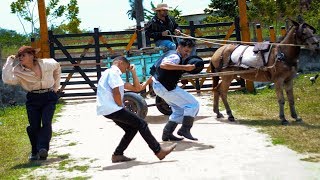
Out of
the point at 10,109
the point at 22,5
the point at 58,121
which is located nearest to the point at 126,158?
the point at 58,121

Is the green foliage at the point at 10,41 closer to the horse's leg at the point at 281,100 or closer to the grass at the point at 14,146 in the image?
the grass at the point at 14,146

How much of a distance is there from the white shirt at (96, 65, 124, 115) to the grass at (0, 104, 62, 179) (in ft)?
4.69

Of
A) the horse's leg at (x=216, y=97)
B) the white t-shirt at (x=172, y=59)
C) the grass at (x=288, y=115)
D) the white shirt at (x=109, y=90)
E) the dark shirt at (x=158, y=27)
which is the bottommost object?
the grass at (x=288, y=115)

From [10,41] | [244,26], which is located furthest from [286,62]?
[10,41]

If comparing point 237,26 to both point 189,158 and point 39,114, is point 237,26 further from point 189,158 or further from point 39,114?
point 189,158

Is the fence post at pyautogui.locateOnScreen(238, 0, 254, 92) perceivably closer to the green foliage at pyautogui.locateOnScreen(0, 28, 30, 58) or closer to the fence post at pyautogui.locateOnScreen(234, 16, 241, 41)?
the fence post at pyautogui.locateOnScreen(234, 16, 241, 41)

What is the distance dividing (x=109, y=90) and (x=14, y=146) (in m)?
3.44

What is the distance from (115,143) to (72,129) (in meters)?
2.48

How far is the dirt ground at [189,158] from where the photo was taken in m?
7.89

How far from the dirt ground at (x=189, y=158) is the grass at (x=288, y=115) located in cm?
27

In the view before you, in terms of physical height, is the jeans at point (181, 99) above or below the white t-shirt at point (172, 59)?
below

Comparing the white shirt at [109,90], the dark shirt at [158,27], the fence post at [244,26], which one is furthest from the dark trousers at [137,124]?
the fence post at [244,26]

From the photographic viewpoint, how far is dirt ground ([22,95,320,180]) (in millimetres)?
7891

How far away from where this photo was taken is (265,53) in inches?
485
